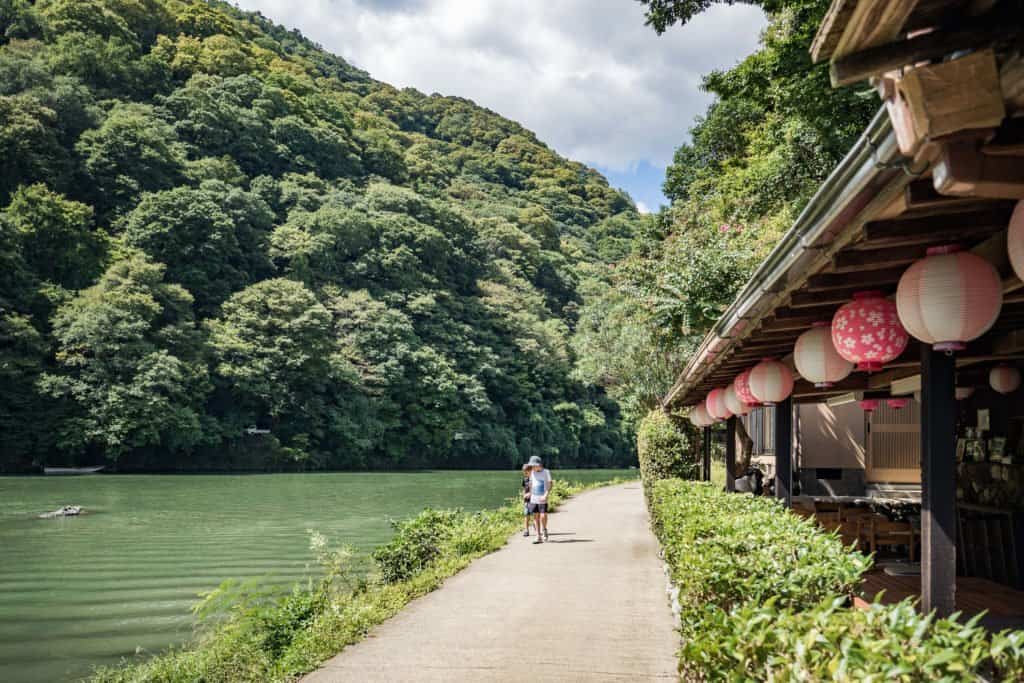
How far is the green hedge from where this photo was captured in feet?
48.7

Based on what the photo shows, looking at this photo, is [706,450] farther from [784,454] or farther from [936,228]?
[936,228]

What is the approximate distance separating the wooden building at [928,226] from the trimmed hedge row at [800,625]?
0.53 m

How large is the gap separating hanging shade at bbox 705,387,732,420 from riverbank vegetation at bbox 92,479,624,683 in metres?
3.74

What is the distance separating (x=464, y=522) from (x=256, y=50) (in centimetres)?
6640

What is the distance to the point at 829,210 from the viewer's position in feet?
9.19

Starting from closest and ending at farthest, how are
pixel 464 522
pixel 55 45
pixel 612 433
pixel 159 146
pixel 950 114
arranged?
1. pixel 950 114
2. pixel 464 522
3. pixel 159 146
4. pixel 55 45
5. pixel 612 433

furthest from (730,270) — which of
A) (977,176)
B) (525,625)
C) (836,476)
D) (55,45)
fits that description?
(55,45)

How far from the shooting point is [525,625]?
709 cm

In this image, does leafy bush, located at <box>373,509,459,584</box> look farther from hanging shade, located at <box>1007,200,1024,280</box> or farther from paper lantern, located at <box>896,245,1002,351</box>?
hanging shade, located at <box>1007,200,1024,280</box>

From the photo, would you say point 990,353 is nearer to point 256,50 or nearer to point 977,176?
point 977,176

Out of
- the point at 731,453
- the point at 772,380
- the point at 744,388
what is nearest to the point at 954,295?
the point at 772,380

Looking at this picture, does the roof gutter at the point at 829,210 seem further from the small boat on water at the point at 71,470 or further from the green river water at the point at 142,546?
the small boat on water at the point at 71,470

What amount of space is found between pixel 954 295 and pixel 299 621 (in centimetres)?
628

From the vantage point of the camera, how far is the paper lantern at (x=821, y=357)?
16.3 feet
